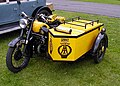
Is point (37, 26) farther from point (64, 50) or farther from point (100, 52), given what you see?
point (100, 52)

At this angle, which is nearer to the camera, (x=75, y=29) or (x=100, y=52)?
(x=75, y=29)

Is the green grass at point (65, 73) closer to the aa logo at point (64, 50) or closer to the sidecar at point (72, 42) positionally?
the sidecar at point (72, 42)

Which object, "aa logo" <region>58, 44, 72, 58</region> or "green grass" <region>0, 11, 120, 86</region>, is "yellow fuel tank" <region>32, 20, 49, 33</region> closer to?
"aa logo" <region>58, 44, 72, 58</region>

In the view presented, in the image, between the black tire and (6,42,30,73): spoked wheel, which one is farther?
the black tire

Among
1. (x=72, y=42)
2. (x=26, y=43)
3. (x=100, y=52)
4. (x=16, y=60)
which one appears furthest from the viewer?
(x=100, y=52)

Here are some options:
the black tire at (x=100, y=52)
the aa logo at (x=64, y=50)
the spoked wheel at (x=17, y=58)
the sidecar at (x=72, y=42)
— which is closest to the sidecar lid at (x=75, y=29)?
the sidecar at (x=72, y=42)

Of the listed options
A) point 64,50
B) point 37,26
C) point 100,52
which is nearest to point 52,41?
point 64,50

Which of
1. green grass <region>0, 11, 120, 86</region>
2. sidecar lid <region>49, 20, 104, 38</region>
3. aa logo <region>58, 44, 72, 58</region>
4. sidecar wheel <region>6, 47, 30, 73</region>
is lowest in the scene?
green grass <region>0, 11, 120, 86</region>

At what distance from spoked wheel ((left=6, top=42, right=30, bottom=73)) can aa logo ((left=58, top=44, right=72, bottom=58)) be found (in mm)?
659

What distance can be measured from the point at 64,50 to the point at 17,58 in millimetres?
849

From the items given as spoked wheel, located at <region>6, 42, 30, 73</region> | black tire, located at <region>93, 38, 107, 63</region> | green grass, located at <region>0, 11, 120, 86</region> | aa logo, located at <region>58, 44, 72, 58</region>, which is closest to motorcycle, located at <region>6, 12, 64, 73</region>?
spoked wheel, located at <region>6, 42, 30, 73</region>

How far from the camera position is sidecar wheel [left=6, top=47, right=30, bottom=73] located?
3.91 meters

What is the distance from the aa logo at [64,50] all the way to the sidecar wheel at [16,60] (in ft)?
2.19

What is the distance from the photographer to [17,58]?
412cm
